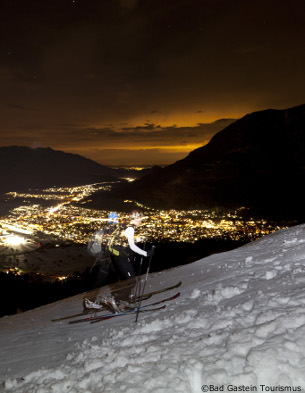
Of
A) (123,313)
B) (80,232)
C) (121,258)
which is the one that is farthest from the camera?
(80,232)

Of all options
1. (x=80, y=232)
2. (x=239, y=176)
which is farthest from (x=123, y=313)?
(x=239, y=176)

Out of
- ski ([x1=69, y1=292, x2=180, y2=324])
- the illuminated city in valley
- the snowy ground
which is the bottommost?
the illuminated city in valley

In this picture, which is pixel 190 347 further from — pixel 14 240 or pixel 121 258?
pixel 14 240

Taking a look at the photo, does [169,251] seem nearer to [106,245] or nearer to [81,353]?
[106,245]

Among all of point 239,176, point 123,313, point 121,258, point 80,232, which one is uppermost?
Answer: point 239,176

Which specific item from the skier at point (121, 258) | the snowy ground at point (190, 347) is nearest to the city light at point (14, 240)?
the skier at point (121, 258)

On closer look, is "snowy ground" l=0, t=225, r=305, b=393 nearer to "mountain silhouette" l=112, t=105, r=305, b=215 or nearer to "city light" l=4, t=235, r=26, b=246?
A: "city light" l=4, t=235, r=26, b=246

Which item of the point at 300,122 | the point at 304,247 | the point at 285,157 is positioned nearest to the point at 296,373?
the point at 304,247

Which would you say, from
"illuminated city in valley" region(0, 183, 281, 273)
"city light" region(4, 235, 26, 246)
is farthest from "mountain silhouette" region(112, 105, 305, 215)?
"city light" region(4, 235, 26, 246)
